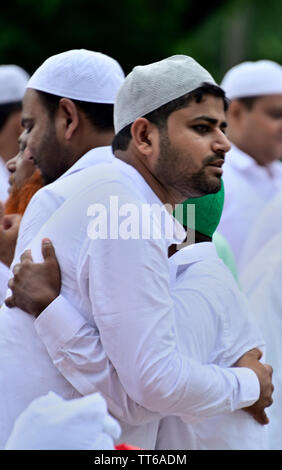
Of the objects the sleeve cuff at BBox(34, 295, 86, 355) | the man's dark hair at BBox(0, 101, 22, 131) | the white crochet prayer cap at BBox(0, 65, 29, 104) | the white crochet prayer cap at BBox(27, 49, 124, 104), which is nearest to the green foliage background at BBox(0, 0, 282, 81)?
the white crochet prayer cap at BBox(0, 65, 29, 104)

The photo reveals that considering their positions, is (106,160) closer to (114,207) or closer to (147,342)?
(114,207)

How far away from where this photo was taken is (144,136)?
127 inches

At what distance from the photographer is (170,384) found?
115 inches

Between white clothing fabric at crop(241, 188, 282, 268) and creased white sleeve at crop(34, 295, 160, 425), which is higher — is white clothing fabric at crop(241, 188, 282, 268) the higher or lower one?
the lower one

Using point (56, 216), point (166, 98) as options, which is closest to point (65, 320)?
point (56, 216)

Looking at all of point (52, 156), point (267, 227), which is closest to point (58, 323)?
point (52, 156)

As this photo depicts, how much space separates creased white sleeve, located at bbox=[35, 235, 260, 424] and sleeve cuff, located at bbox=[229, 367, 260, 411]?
0.9 inches

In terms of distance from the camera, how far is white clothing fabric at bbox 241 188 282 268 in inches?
209

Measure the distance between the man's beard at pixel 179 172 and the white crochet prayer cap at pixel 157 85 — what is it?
11cm

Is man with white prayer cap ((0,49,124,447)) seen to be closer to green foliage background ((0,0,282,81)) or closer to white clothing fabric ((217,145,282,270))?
white clothing fabric ((217,145,282,270))

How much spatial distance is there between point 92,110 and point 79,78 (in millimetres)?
126

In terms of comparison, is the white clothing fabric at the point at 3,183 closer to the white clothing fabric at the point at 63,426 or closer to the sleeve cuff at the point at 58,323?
the sleeve cuff at the point at 58,323

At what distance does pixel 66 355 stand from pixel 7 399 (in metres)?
0.26

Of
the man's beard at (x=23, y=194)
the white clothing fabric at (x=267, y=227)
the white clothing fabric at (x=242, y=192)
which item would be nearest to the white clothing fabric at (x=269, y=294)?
the white clothing fabric at (x=267, y=227)
